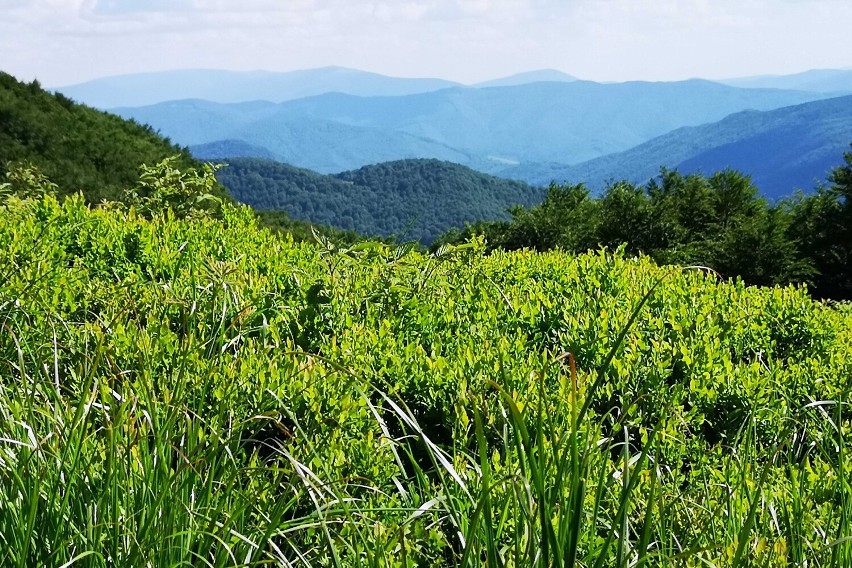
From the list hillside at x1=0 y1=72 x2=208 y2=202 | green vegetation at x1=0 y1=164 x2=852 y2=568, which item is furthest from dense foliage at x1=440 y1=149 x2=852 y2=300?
green vegetation at x1=0 y1=164 x2=852 y2=568

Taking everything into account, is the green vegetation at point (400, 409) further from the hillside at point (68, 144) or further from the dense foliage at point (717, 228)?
the hillside at point (68, 144)

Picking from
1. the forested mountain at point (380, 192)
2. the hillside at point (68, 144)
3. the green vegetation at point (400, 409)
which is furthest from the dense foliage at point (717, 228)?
the forested mountain at point (380, 192)

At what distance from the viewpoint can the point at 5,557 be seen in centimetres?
172

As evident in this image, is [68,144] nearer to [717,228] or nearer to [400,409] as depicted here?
[717,228]

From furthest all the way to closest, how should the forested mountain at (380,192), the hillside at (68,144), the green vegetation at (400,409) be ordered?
the forested mountain at (380,192)
the hillside at (68,144)
the green vegetation at (400,409)

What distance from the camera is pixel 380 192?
147m

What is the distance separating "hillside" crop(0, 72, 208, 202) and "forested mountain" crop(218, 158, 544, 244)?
84.5 meters

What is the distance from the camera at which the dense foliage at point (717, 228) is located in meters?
29.2

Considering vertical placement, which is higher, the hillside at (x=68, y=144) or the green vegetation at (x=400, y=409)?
the hillside at (x=68, y=144)

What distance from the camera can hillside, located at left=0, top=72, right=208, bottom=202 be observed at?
3709 centimetres

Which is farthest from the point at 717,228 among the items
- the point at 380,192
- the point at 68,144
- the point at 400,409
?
the point at 380,192

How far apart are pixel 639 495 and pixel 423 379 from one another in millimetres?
988

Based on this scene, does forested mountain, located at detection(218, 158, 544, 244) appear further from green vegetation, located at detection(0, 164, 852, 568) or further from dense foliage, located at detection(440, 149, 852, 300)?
green vegetation, located at detection(0, 164, 852, 568)

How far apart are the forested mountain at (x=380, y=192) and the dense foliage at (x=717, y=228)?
92.2m
